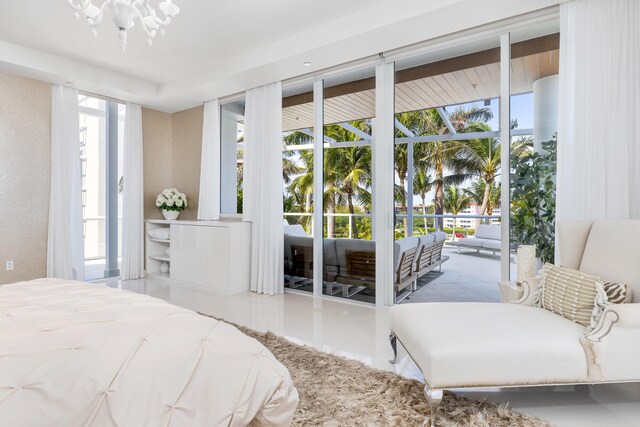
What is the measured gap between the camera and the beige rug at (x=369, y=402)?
5.45 ft

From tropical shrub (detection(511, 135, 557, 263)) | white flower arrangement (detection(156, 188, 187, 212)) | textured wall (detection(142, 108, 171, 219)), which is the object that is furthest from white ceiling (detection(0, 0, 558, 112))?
white flower arrangement (detection(156, 188, 187, 212))

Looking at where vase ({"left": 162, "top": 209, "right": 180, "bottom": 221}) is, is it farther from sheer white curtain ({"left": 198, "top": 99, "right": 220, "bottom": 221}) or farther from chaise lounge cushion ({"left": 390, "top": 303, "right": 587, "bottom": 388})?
chaise lounge cushion ({"left": 390, "top": 303, "right": 587, "bottom": 388})

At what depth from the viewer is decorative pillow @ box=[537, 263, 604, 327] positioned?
189cm

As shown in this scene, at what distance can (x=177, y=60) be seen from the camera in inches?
165

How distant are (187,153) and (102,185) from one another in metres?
1.28

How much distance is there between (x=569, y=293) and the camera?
1996 mm

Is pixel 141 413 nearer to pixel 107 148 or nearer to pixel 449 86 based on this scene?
pixel 449 86

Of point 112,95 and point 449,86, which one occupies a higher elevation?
point 112,95

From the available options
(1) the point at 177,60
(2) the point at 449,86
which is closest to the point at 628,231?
(2) the point at 449,86

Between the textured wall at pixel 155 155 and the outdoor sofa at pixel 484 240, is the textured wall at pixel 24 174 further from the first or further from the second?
the outdoor sofa at pixel 484 240

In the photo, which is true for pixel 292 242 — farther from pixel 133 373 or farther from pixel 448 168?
pixel 133 373

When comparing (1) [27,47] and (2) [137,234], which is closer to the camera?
(1) [27,47]

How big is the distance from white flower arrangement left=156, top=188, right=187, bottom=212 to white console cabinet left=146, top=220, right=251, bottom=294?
0.39m

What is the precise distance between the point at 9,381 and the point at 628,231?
289 cm
